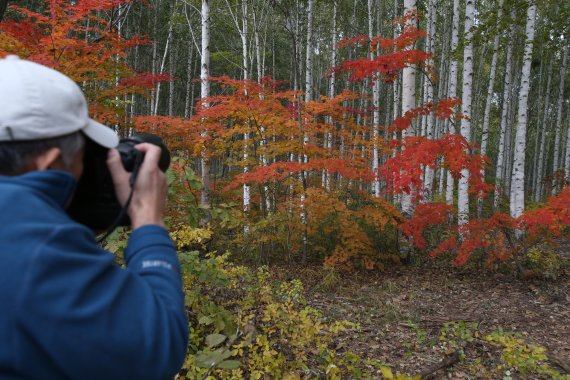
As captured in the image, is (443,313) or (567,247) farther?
(567,247)

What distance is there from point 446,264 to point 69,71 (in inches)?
283

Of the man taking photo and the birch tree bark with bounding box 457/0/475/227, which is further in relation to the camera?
the birch tree bark with bounding box 457/0/475/227

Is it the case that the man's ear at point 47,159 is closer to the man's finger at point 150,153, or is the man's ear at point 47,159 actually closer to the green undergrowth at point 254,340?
the man's finger at point 150,153

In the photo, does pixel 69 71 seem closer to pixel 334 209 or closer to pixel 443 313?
pixel 334 209

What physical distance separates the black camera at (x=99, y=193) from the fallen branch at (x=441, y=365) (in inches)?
134

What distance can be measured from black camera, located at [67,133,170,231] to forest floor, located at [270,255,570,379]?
11.8ft

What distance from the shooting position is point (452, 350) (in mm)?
3936

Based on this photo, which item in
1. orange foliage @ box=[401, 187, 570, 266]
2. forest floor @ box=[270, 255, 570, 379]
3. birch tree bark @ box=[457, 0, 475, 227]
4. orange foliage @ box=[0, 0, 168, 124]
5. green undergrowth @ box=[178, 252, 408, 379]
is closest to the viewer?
green undergrowth @ box=[178, 252, 408, 379]

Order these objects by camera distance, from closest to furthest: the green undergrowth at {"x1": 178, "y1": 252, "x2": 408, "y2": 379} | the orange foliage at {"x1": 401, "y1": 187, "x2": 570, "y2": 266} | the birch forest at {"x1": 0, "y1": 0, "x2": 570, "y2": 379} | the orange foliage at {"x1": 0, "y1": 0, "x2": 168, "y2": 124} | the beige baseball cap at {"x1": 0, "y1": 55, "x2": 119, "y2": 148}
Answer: the beige baseball cap at {"x1": 0, "y1": 55, "x2": 119, "y2": 148} → the green undergrowth at {"x1": 178, "y1": 252, "x2": 408, "y2": 379} → the birch forest at {"x1": 0, "y1": 0, "x2": 570, "y2": 379} → the orange foliage at {"x1": 0, "y1": 0, "x2": 168, "y2": 124} → the orange foliage at {"x1": 401, "y1": 187, "x2": 570, "y2": 266}

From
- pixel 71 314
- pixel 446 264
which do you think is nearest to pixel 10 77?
pixel 71 314

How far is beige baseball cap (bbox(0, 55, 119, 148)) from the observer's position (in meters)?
0.78

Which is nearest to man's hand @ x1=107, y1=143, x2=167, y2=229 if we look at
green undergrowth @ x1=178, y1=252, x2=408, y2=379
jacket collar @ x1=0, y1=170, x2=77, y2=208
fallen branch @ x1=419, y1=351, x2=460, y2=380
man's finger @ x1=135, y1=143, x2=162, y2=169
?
man's finger @ x1=135, y1=143, x2=162, y2=169

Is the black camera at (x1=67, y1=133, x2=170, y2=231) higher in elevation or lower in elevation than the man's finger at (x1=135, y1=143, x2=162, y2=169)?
lower

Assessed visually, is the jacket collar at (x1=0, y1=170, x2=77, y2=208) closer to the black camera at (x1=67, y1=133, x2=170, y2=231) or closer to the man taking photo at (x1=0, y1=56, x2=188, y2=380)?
the man taking photo at (x1=0, y1=56, x2=188, y2=380)
